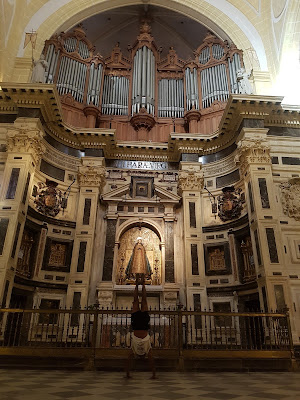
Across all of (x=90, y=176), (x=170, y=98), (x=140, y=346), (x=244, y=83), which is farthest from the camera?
(x=170, y=98)

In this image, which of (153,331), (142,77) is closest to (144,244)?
(153,331)

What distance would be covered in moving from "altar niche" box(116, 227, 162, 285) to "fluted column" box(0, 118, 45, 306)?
425 centimetres

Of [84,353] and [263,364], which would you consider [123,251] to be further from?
[263,364]

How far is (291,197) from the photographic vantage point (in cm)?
1161

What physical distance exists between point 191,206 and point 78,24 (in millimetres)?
12437

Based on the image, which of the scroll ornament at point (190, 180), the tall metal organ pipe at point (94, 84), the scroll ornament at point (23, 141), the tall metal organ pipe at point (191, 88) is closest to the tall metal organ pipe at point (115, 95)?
the tall metal organ pipe at point (94, 84)

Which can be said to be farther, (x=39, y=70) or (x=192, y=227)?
(x=39, y=70)

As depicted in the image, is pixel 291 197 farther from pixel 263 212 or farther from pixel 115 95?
pixel 115 95

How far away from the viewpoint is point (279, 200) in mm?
11602

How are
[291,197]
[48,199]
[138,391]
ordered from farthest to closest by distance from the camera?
[48,199]
[291,197]
[138,391]

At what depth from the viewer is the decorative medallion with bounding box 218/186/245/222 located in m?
12.9

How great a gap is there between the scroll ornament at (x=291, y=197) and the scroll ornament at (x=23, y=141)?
9.28 m

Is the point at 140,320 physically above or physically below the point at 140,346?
above

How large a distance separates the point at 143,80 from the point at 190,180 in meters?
6.37
